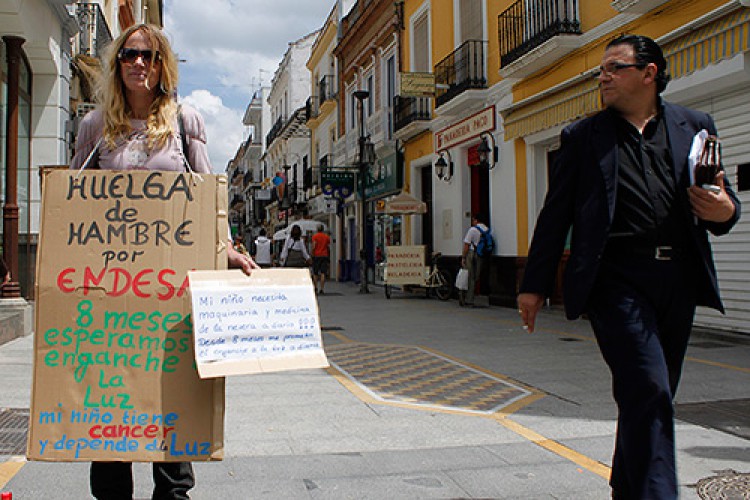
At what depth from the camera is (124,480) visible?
101 inches

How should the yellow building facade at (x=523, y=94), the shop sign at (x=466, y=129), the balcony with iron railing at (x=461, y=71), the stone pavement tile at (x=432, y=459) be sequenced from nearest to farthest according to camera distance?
the stone pavement tile at (x=432, y=459) → the yellow building facade at (x=523, y=94) → the shop sign at (x=466, y=129) → the balcony with iron railing at (x=461, y=71)

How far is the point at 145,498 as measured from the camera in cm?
339

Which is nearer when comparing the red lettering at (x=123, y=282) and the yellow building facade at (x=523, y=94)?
the red lettering at (x=123, y=282)

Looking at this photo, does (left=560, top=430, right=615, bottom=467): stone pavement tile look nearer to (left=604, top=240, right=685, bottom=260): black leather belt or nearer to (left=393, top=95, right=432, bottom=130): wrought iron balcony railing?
(left=604, top=240, right=685, bottom=260): black leather belt

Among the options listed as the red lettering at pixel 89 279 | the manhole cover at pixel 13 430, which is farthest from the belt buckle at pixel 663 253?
the manhole cover at pixel 13 430

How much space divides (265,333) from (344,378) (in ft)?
14.0

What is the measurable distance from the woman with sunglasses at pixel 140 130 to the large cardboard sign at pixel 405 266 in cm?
1342

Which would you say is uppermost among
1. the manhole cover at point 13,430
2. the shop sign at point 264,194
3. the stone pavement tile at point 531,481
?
the shop sign at point 264,194

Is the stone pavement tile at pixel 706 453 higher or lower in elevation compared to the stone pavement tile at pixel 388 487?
higher

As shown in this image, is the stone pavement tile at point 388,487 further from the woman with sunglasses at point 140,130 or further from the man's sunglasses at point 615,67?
the man's sunglasses at point 615,67

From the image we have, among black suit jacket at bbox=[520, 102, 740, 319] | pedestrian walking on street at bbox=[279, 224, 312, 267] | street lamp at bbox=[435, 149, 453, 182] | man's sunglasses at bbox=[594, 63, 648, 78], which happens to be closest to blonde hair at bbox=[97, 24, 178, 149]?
black suit jacket at bbox=[520, 102, 740, 319]

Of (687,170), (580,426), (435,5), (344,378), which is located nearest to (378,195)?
(435,5)

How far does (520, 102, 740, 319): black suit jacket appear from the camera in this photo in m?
2.62

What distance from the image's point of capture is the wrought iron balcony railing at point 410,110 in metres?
18.4
